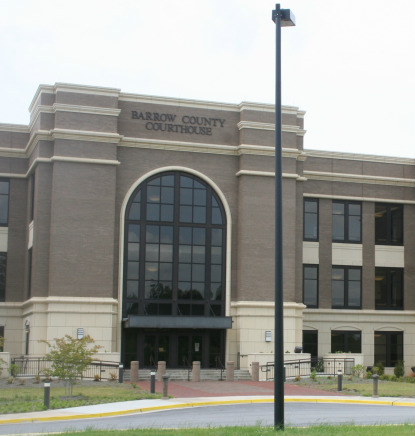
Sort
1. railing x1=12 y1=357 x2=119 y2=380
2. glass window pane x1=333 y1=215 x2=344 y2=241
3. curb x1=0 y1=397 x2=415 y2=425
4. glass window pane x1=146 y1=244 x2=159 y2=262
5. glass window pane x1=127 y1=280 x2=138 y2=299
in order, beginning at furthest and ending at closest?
glass window pane x1=333 y1=215 x2=344 y2=241, glass window pane x1=146 y1=244 x2=159 y2=262, glass window pane x1=127 y1=280 x2=138 y2=299, railing x1=12 y1=357 x2=119 y2=380, curb x1=0 y1=397 x2=415 y2=425

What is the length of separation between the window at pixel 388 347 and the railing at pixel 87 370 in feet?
60.3

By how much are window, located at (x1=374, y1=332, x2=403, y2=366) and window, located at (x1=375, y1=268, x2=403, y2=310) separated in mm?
1726

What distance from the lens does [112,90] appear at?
41.9m

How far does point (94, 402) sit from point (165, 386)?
9.61 feet

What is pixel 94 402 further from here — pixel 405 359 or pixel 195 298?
pixel 405 359

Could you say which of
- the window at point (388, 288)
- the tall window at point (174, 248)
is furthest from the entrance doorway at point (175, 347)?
the window at point (388, 288)

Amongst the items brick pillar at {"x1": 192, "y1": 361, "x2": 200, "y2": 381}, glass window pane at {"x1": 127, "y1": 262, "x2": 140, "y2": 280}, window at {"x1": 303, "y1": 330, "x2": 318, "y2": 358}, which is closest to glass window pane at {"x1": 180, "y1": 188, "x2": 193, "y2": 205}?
glass window pane at {"x1": 127, "y1": 262, "x2": 140, "y2": 280}

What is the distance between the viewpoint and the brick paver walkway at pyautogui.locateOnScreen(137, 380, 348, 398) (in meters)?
31.8

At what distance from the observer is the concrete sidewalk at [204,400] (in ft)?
78.2

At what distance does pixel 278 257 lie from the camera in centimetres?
1852

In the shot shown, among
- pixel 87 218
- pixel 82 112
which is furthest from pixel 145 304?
pixel 82 112

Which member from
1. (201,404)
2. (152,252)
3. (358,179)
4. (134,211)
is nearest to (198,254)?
(152,252)

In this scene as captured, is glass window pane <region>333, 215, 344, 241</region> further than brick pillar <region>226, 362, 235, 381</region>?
Yes

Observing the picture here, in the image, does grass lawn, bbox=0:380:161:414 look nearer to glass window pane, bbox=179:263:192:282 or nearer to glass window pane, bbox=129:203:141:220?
glass window pane, bbox=179:263:192:282
